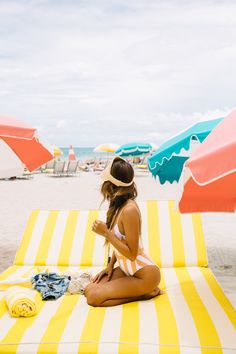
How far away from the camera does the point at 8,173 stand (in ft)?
17.0

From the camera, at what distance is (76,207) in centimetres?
1166

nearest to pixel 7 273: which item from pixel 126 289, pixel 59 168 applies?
pixel 126 289

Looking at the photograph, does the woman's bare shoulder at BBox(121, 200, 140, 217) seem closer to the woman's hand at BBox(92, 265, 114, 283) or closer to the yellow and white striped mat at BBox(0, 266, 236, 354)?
the woman's hand at BBox(92, 265, 114, 283)

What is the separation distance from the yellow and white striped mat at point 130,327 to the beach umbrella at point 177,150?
167 cm

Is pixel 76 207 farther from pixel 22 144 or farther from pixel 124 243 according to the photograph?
pixel 124 243

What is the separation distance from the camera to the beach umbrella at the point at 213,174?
2.35 metres

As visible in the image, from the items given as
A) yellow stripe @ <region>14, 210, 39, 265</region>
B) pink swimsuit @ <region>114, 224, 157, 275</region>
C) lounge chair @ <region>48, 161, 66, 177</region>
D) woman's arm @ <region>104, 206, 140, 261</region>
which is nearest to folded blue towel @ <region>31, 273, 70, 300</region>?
pink swimsuit @ <region>114, 224, 157, 275</region>

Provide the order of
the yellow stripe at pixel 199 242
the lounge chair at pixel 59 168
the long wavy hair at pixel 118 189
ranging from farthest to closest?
the lounge chair at pixel 59 168 < the yellow stripe at pixel 199 242 < the long wavy hair at pixel 118 189

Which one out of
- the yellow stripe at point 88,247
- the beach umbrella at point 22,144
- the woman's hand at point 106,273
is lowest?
the yellow stripe at point 88,247

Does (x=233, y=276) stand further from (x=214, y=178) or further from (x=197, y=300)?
(x=214, y=178)

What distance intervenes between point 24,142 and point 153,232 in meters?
1.77

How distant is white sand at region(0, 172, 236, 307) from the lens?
238 inches

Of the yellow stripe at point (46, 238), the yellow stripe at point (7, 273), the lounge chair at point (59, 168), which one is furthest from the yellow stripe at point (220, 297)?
the lounge chair at point (59, 168)

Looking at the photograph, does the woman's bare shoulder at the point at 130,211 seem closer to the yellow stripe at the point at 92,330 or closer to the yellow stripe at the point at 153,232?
the yellow stripe at the point at 92,330
